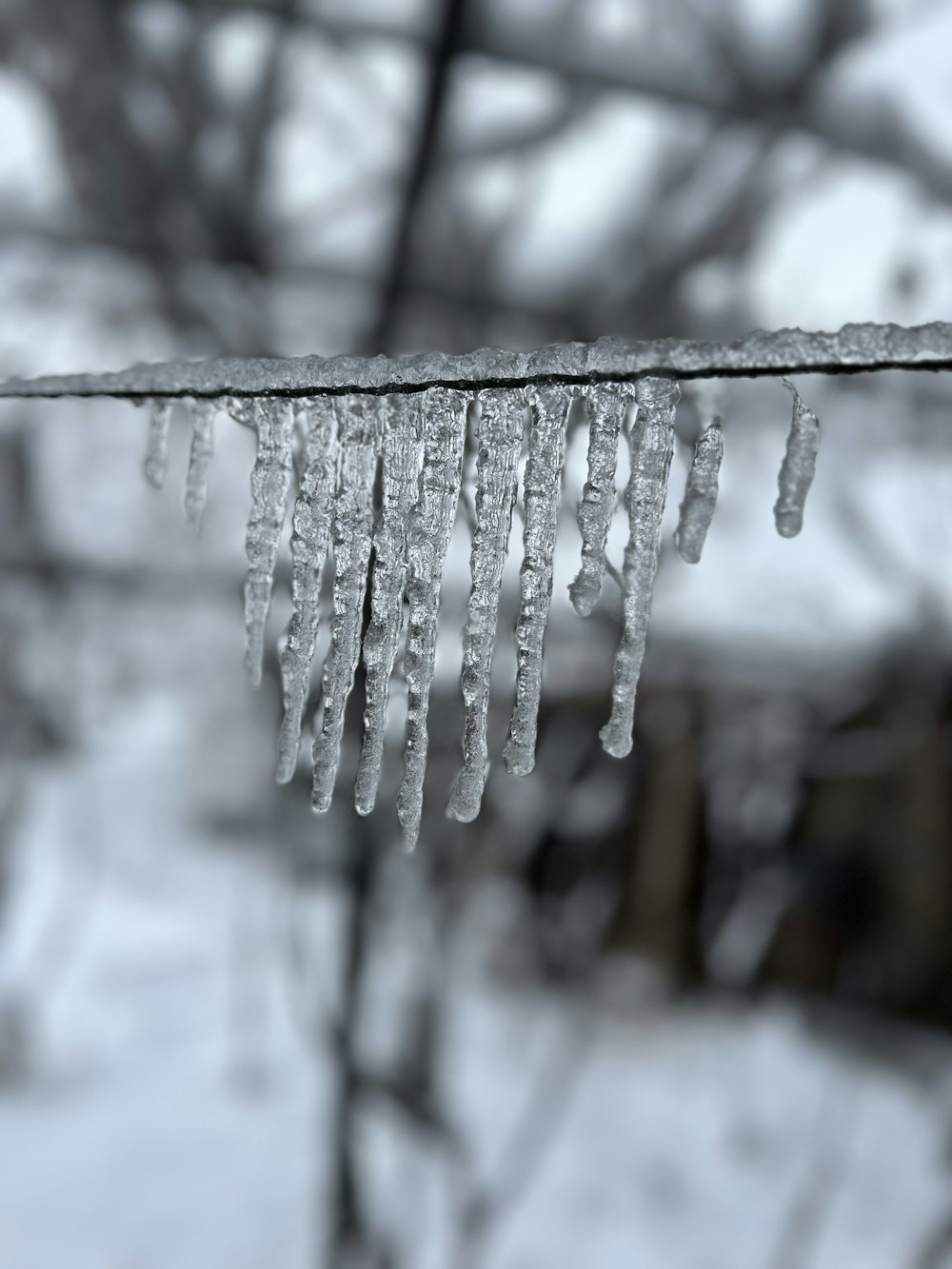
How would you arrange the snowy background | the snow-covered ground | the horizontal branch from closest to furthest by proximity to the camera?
the horizontal branch < the snowy background < the snow-covered ground

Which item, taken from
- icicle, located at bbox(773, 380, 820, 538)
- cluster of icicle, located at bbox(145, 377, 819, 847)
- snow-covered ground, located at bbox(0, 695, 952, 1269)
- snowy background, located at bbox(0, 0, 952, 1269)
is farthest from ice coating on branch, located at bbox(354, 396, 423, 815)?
snow-covered ground, located at bbox(0, 695, 952, 1269)

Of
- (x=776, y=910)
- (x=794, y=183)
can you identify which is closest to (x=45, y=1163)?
(x=776, y=910)

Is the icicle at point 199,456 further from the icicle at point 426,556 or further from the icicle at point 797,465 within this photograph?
the icicle at point 797,465

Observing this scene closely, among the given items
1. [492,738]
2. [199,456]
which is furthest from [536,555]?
[492,738]

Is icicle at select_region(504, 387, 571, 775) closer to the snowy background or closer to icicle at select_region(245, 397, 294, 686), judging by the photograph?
icicle at select_region(245, 397, 294, 686)

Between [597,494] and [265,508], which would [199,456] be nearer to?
[265,508]
